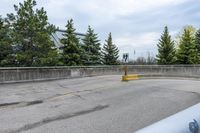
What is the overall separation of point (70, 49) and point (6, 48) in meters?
9.97

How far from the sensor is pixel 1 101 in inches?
463

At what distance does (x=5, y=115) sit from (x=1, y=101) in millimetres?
2681

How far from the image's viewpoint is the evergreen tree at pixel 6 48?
1076 inches

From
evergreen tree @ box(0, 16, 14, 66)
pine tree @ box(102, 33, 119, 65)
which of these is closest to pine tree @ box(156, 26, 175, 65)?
pine tree @ box(102, 33, 119, 65)

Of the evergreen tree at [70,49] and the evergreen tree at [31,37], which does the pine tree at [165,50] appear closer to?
Result: the evergreen tree at [70,49]

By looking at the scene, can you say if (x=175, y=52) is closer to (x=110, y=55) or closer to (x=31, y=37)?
(x=110, y=55)

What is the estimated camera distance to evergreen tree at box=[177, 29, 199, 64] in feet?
168

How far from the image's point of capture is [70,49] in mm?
36344

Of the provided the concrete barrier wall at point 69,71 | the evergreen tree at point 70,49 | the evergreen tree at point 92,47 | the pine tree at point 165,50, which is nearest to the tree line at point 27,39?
the concrete barrier wall at point 69,71

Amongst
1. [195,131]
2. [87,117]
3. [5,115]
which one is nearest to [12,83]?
[5,115]

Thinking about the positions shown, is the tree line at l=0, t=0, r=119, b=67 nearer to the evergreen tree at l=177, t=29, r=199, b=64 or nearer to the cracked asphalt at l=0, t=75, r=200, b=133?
the cracked asphalt at l=0, t=75, r=200, b=133

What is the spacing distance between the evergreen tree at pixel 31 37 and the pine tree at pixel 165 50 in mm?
26772

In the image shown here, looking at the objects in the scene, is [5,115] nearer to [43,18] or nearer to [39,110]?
[39,110]

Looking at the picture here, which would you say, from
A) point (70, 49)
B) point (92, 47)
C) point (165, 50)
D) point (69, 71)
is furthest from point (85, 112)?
point (165, 50)
